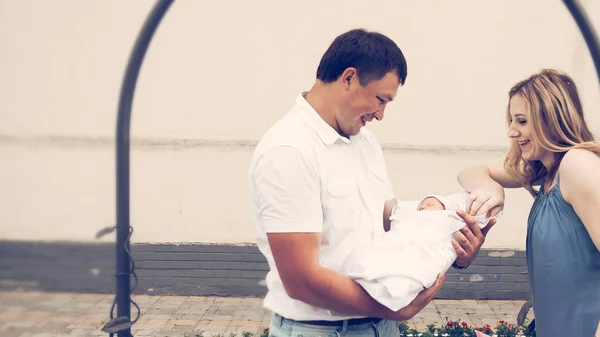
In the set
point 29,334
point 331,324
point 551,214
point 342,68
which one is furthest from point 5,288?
point 551,214

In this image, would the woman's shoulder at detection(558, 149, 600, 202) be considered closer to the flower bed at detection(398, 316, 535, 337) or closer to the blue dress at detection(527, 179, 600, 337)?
the blue dress at detection(527, 179, 600, 337)

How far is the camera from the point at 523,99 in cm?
210

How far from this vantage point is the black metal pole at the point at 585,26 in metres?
3.17

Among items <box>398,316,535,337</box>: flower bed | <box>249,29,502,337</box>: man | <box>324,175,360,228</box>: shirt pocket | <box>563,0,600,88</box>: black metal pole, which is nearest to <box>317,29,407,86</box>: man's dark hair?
<box>249,29,502,337</box>: man

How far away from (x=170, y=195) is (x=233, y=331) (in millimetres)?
1491

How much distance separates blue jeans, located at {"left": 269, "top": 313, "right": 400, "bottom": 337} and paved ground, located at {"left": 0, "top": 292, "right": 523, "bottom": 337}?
3022mm

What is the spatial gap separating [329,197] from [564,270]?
86 cm

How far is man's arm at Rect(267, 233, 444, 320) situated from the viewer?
5.60 feet

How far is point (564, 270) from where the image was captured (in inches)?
78.0

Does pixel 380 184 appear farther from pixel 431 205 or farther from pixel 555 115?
pixel 555 115

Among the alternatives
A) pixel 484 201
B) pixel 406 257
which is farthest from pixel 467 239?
pixel 406 257

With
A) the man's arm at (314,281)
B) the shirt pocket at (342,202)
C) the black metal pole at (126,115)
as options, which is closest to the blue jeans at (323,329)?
the man's arm at (314,281)

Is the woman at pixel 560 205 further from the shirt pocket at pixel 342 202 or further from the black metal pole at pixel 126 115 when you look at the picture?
the black metal pole at pixel 126 115

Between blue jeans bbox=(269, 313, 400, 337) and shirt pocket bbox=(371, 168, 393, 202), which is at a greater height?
shirt pocket bbox=(371, 168, 393, 202)
